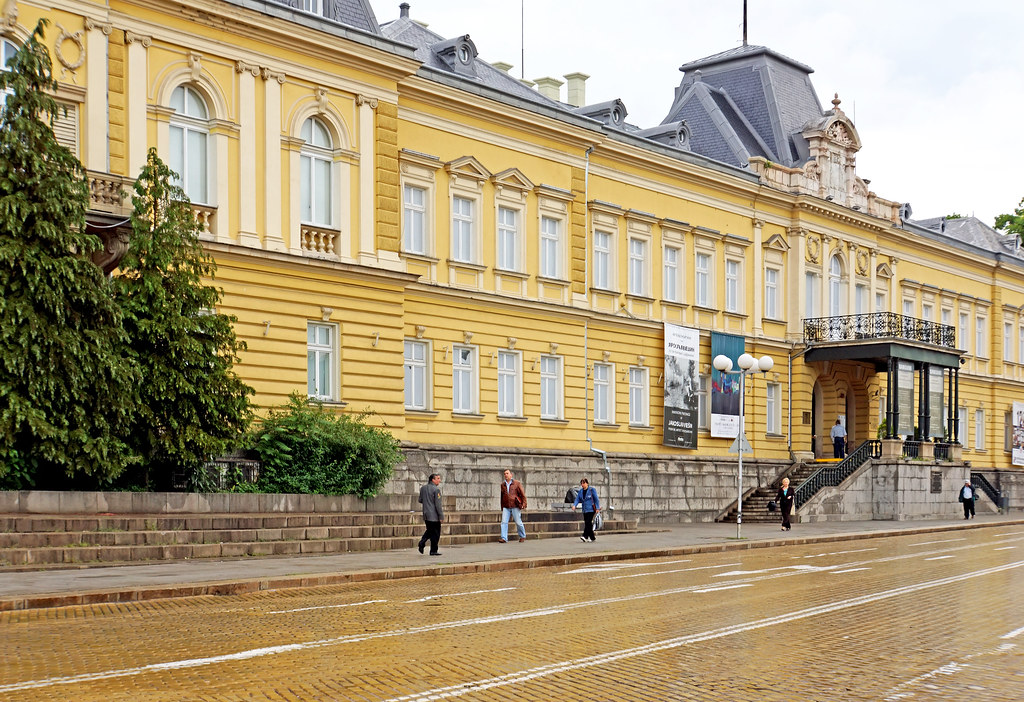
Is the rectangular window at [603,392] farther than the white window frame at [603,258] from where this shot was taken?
No

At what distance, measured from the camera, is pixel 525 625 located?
14.7m

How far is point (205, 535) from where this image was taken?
24.1m

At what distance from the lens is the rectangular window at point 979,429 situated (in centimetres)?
6438

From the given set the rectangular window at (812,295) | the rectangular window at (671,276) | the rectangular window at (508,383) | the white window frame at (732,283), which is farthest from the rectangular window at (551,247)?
the rectangular window at (812,295)

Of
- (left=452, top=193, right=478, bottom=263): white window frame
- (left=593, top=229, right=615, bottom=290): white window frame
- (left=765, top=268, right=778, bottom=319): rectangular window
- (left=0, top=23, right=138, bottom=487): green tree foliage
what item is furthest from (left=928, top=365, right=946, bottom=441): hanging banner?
(left=0, top=23, right=138, bottom=487): green tree foliage

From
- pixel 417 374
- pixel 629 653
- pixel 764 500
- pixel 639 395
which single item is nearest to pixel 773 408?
pixel 764 500

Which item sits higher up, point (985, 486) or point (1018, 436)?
point (1018, 436)

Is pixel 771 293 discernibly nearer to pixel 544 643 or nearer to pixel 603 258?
pixel 603 258

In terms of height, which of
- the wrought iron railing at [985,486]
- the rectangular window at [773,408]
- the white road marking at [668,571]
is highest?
the rectangular window at [773,408]

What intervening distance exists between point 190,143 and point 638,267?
18.2 metres

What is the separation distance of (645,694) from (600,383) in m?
32.2

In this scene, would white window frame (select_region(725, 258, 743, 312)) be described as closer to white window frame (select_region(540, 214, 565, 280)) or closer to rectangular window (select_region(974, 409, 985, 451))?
white window frame (select_region(540, 214, 565, 280))

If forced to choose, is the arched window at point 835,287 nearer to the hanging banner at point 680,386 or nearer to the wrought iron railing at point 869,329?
the wrought iron railing at point 869,329

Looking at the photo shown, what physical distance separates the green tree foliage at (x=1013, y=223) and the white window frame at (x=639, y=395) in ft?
149
